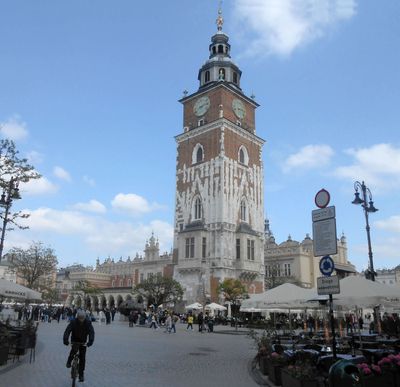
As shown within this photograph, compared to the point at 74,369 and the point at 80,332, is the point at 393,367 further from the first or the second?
the point at 80,332

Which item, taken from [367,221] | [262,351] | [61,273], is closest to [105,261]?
[61,273]

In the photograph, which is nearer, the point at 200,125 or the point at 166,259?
the point at 200,125

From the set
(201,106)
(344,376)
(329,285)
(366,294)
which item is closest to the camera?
(344,376)

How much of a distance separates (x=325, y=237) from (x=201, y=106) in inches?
1886

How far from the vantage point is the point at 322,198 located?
936 cm

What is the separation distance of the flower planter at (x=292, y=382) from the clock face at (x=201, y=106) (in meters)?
47.3

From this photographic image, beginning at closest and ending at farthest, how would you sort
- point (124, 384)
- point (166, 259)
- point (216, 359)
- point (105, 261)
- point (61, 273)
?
point (124, 384) < point (216, 359) < point (166, 259) < point (105, 261) < point (61, 273)

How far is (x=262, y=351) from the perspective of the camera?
12031 mm

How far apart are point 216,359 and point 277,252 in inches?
2315

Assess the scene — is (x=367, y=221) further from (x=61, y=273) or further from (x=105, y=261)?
(x=61, y=273)

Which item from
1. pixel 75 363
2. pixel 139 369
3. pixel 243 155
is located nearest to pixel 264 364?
pixel 139 369

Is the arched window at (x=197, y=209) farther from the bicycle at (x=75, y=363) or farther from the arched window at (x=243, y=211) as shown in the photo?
the bicycle at (x=75, y=363)

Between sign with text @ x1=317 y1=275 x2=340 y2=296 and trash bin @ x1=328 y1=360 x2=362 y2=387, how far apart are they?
2.16 m

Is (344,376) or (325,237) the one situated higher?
(325,237)
